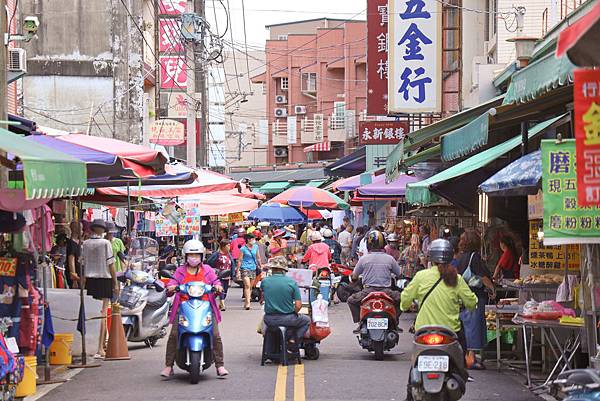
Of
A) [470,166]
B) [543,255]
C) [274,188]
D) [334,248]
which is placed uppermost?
[470,166]

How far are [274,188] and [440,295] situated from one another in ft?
183

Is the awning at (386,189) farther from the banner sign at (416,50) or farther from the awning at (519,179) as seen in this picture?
the awning at (519,179)

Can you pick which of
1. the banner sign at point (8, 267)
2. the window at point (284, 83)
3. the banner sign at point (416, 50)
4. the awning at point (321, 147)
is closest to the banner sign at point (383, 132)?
the banner sign at point (416, 50)

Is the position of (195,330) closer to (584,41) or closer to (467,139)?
(467,139)

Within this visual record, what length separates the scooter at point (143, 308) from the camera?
17266mm

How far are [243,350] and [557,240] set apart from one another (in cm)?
777

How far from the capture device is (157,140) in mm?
37625

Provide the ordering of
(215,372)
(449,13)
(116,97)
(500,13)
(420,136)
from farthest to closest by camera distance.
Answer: (116,97)
(449,13)
(500,13)
(420,136)
(215,372)

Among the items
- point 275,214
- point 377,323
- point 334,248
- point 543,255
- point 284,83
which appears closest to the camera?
point 543,255

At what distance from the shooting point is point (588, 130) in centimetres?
715

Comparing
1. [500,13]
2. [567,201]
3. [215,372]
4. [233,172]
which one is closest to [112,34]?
[500,13]

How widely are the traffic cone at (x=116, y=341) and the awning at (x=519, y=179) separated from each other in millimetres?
5936

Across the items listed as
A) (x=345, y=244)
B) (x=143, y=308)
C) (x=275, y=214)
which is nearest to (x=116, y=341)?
(x=143, y=308)

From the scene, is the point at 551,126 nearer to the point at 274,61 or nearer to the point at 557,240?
the point at 557,240
